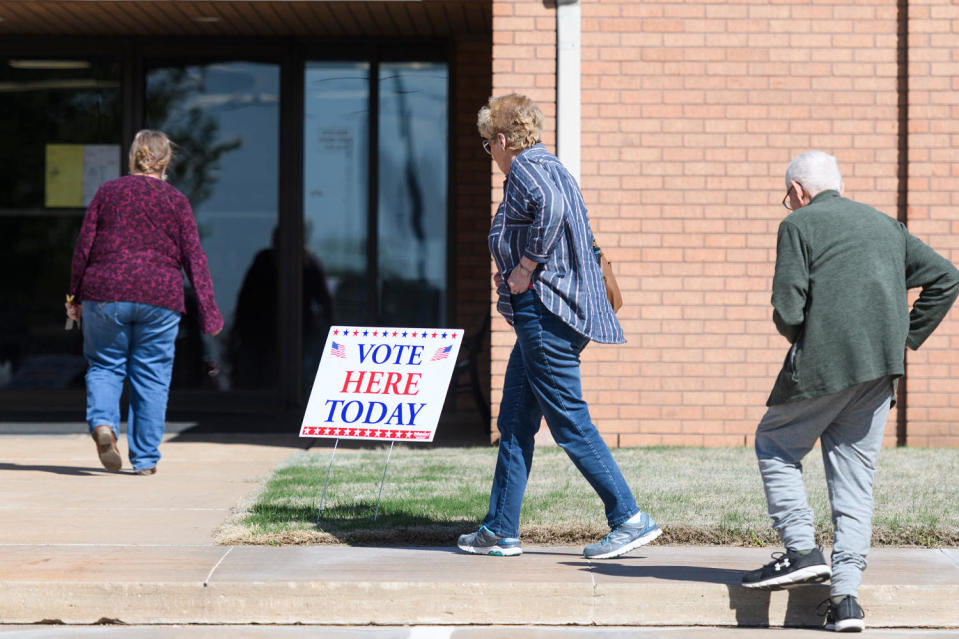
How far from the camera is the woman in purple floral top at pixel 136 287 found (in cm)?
729

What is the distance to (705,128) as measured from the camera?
8992 millimetres

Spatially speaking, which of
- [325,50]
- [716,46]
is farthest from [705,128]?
[325,50]

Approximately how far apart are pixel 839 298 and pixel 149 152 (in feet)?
14.6

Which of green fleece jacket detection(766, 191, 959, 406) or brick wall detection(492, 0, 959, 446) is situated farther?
brick wall detection(492, 0, 959, 446)

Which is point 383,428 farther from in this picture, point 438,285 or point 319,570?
point 438,285

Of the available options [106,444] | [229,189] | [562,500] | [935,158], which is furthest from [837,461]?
[229,189]

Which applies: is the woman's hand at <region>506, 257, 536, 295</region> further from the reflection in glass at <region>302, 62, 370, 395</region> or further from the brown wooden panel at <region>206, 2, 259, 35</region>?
the reflection in glass at <region>302, 62, 370, 395</region>

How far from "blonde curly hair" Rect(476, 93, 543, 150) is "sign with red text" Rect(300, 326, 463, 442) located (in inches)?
44.6

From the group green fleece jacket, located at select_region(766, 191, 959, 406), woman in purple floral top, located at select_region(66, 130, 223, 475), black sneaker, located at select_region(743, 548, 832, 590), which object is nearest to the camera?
green fleece jacket, located at select_region(766, 191, 959, 406)

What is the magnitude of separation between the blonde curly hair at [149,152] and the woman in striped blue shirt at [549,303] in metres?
2.86

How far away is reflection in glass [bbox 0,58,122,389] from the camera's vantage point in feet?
36.9

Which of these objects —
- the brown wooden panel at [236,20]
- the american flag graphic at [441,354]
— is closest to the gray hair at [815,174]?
the american flag graphic at [441,354]

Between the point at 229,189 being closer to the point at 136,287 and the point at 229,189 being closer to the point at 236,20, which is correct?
the point at 236,20

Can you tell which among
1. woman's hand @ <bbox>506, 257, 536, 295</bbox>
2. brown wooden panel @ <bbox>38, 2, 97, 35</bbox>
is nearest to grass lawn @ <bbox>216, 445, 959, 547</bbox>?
woman's hand @ <bbox>506, 257, 536, 295</bbox>
